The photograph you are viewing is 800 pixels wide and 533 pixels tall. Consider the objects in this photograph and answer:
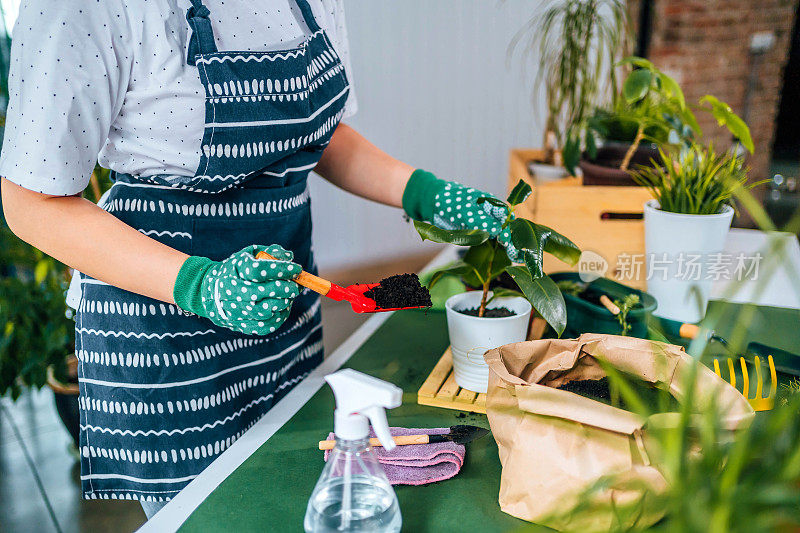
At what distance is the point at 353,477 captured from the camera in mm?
644

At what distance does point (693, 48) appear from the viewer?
3703 mm

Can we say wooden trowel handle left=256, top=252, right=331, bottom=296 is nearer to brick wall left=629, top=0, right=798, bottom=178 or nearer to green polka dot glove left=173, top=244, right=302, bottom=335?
green polka dot glove left=173, top=244, right=302, bottom=335

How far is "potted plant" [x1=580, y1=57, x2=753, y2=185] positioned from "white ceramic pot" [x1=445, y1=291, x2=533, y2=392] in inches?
24.5

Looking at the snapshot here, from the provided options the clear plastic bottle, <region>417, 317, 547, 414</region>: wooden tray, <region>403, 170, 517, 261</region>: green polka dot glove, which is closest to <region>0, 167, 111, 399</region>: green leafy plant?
<region>403, 170, 517, 261</region>: green polka dot glove

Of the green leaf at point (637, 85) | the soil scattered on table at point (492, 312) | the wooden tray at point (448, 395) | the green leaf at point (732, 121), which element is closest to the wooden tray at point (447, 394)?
the wooden tray at point (448, 395)

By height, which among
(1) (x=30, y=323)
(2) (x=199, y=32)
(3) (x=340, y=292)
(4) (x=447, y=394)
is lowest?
(1) (x=30, y=323)

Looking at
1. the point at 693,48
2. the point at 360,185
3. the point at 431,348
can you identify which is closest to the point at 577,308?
the point at 431,348

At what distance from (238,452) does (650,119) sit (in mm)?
1298

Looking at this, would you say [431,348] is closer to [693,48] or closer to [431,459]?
[431,459]

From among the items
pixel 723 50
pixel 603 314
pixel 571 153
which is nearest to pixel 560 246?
pixel 603 314

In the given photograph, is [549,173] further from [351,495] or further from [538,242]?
[351,495]

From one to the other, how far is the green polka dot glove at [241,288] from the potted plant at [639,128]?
92cm

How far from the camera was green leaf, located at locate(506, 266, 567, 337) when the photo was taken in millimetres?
894

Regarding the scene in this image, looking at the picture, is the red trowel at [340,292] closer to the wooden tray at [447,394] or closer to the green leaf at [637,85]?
the wooden tray at [447,394]
